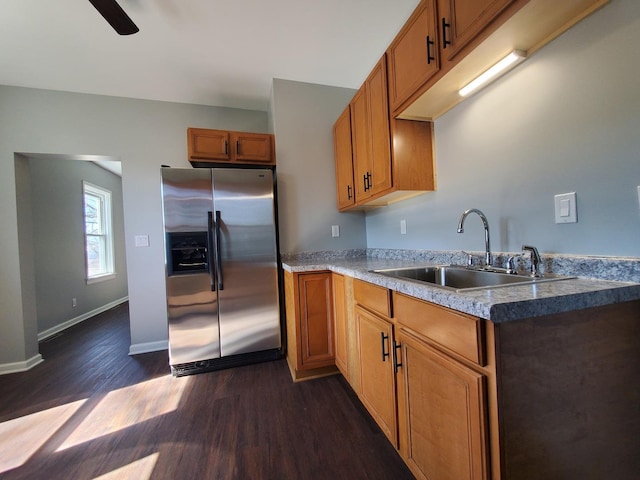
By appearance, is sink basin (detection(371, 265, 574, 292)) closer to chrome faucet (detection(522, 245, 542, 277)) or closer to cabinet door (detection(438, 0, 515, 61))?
chrome faucet (detection(522, 245, 542, 277))

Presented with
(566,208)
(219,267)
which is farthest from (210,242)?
(566,208)

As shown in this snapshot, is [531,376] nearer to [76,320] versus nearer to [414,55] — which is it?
[414,55]

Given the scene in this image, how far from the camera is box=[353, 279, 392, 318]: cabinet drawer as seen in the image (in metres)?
1.13

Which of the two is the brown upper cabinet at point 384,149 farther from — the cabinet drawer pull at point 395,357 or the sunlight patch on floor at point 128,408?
the sunlight patch on floor at point 128,408

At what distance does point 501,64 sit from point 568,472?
150 centimetres

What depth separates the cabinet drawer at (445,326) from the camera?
2.16 feet

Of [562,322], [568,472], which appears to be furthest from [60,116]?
[568,472]

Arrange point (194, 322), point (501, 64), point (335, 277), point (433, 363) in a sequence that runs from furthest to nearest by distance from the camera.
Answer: point (194, 322), point (335, 277), point (501, 64), point (433, 363)

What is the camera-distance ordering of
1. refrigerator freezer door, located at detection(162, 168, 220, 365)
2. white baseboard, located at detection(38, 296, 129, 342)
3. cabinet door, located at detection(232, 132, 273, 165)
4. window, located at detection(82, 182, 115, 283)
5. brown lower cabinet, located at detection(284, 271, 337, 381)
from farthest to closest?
window, located at detection(82, 182, 115, 283), white baseboard, located at detection(38, 296, 129, 342), cabinet door, located at detection(232, 132, 273, 165), refrigerator freezer door, located at detection(162, 168, 220, 365), brown lower cabinet, located at detection(284, 271, 337, 381)

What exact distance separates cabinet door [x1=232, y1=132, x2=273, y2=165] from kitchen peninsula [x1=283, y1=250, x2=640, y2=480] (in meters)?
2.00

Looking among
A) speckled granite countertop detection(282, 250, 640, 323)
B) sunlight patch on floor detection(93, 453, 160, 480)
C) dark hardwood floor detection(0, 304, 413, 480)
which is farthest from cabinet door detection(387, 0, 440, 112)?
sunlight patch on floor detection(93, 453, 160, 480)

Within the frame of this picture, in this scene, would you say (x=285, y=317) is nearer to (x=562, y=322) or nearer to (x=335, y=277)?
(x=335, y=277)

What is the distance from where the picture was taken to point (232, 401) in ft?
5.56

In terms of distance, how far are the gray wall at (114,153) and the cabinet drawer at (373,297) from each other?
2.25 m
